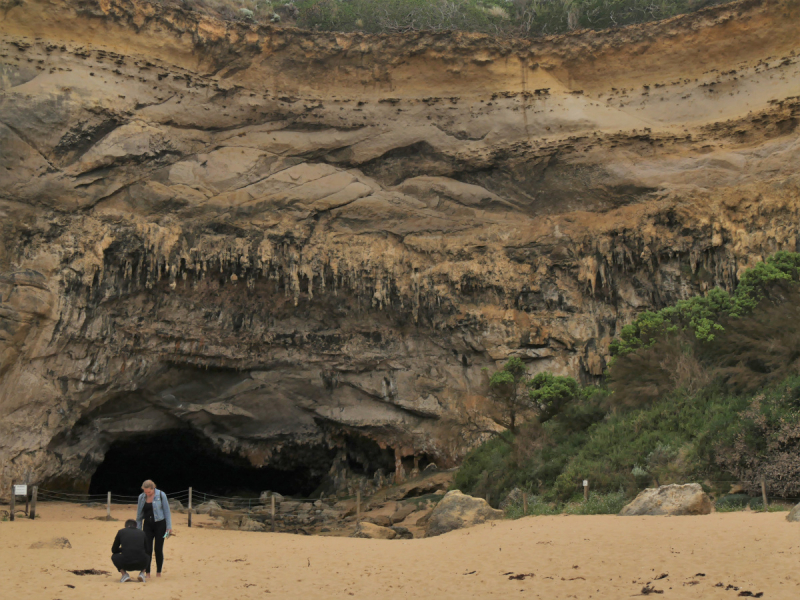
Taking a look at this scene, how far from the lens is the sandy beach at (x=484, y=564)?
8305 millimetres

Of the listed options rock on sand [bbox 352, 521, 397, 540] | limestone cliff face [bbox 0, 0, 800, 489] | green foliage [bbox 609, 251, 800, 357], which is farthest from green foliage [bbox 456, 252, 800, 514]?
limestone cliff face [bbox 0, 0, 800, 489]

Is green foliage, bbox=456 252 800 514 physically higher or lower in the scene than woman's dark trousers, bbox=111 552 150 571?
higher

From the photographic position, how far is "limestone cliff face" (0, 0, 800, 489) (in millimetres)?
22844

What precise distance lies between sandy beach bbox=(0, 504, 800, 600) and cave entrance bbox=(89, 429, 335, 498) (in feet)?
44.5

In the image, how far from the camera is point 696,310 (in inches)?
791

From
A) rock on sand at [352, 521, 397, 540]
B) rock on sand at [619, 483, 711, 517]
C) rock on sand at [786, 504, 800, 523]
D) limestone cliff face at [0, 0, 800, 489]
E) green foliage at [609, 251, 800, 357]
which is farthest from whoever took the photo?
limestone cliff face at [0, 0, 800, 489]

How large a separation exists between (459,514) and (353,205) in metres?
13.1

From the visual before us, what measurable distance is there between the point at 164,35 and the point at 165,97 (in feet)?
6.66

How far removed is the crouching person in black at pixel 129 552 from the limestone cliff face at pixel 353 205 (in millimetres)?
15109

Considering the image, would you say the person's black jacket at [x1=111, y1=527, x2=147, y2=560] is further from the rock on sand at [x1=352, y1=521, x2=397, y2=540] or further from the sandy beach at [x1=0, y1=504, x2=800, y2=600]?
the rock on sand at [x1=352, y1=521, x2=397, y2=540]

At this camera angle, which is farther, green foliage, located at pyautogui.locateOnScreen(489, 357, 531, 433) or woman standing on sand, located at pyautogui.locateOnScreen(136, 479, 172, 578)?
green foliage, located at pyautogui.locateOnScreen(489, 357, 531, 433)

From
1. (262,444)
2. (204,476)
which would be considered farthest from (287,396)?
(204,476)

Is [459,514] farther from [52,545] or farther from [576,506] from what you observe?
[52,545]

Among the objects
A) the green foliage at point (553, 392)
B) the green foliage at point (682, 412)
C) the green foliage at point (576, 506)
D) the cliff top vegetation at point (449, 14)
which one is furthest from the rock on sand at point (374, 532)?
the cliff top vegetation at point (449, 14)
